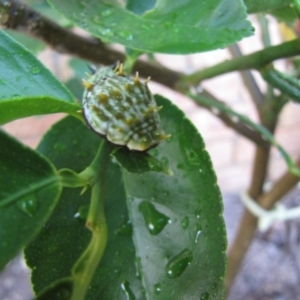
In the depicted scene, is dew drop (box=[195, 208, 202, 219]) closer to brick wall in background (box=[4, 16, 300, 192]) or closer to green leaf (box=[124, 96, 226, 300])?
green leaf (box=[124, 96, 226, 300])

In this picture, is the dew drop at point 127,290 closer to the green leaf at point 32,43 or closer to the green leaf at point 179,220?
the green leaf at point 179,220

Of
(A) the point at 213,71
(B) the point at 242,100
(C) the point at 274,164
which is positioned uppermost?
(A) the point at 213,71

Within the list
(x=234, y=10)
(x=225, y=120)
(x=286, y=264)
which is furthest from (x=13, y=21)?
(x=286, y=264)

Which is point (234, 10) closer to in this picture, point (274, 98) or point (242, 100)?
point (274, 98)

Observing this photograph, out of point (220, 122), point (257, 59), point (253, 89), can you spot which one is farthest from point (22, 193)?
point (220, 122)

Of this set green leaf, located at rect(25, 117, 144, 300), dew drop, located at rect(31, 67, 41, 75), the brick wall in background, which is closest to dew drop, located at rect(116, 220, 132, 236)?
green leaf, located at rect(25, 117, 144, 300)

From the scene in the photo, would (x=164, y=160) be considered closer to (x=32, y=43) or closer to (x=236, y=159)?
(x=32, y=43)
